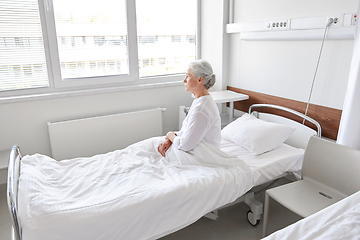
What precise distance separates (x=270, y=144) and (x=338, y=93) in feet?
2.28

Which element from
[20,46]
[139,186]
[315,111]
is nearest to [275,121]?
[315,111]

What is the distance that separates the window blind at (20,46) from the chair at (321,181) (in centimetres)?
256

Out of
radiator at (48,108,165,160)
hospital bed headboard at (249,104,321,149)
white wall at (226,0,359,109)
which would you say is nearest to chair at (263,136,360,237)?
hospital bed headboard at (249,104,321,149)

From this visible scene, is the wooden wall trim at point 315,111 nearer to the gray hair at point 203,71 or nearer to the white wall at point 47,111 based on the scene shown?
the gray hair at point 203,71

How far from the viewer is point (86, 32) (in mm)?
3186

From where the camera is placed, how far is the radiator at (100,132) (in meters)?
3.07

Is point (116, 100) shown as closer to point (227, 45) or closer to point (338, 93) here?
point (227, 45)

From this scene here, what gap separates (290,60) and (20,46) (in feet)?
8.71

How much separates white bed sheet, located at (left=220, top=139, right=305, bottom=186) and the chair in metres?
0.17

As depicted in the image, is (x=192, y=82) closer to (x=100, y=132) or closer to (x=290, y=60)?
(x=290, y=60)

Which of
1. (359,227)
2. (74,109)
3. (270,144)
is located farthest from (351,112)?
(74,109)

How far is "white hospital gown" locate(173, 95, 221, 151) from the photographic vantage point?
2152mm

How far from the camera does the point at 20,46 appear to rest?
289 centimetres

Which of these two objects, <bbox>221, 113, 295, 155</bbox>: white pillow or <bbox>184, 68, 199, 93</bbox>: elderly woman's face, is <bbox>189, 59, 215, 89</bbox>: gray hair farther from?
<bbox>221, 113, 295, 155</bbox>: white pillow
